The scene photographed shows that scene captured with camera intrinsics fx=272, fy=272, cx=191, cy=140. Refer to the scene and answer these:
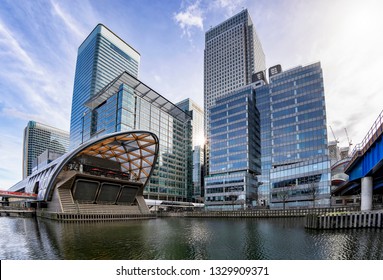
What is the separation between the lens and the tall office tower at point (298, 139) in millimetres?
97312

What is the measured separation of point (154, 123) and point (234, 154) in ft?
166

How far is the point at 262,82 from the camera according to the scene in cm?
Answer: 15925

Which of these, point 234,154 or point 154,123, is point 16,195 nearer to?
point 154,123

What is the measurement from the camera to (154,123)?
511 ft

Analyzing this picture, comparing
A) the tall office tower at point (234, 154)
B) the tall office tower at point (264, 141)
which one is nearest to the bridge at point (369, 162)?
the tall office tower at point (234, 154)

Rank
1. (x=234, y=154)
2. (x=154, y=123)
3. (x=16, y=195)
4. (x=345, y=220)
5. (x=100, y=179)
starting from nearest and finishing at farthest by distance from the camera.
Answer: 1. (x=345, y=220)
2. (x=100, y=179)
3. (x=16, y=195)
4. (x=234, y=154)
5. (x=154, y=123)

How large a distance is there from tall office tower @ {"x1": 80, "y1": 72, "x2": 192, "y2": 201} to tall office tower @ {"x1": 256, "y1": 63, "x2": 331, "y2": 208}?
56407 mm

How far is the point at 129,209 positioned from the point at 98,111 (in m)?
89.2

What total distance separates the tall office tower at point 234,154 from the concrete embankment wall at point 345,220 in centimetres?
7762

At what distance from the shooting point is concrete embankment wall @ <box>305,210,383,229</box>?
129 feet

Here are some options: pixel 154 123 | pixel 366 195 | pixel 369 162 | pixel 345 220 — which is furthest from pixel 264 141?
pixel 345 220

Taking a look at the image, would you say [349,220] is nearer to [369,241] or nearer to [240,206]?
[369,241]

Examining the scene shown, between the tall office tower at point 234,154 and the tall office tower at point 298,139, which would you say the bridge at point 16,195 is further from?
the tall office tower at point 298,139
